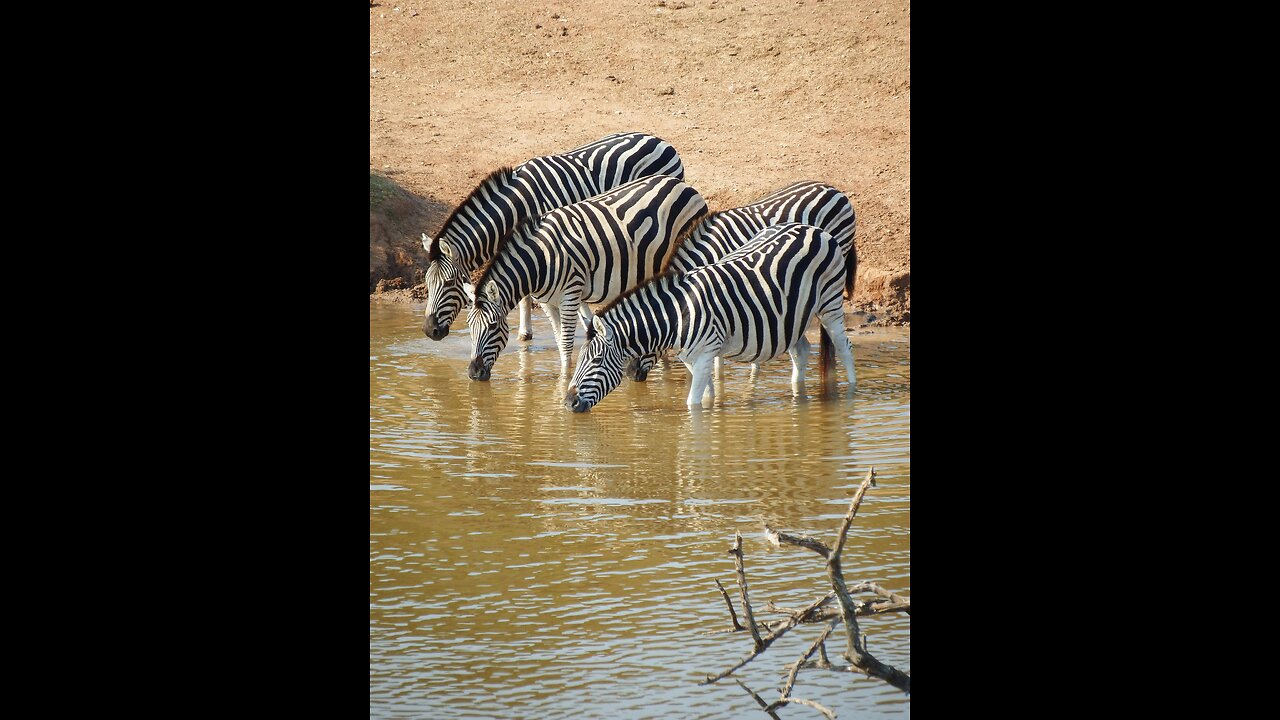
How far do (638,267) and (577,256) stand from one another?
0.46m

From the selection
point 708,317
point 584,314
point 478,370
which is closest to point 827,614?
point 708,317

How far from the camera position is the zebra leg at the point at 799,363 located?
9.16 metres

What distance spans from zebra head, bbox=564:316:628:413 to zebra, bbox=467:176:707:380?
1.22 m

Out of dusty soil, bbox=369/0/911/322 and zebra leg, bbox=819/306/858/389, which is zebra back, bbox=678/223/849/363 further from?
dusty soil, bbox=369/0/911/322

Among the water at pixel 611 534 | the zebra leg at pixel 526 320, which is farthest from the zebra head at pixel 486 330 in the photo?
the zebra leg at pixel 526 320

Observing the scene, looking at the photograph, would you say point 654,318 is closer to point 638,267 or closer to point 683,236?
point 683,236

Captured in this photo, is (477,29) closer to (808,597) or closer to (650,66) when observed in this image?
(650,66)

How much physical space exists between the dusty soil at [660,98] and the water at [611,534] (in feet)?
12.0

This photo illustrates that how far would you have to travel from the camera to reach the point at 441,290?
34.2ft

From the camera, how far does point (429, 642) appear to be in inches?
207

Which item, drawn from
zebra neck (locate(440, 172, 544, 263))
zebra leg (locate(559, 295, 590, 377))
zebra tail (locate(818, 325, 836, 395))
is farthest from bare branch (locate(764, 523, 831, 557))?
zebra neck (locate(440, 172, 544, 263))

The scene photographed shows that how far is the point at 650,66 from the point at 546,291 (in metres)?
7.97
